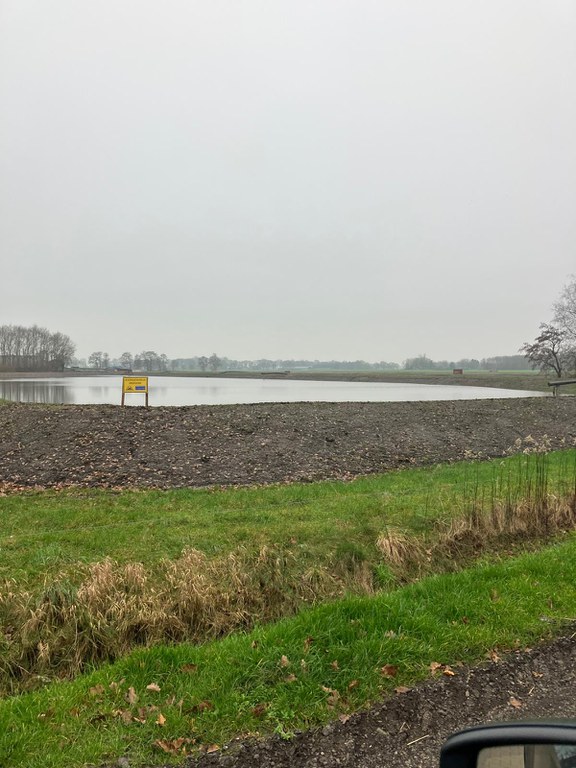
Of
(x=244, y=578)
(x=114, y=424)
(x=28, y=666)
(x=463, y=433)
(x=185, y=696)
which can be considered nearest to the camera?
(x=185, y=696)

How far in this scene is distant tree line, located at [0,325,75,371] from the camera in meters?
87.7

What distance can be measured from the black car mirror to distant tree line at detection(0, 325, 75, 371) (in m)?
93.9

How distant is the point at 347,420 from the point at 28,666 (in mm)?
13958

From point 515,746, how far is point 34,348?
353ft

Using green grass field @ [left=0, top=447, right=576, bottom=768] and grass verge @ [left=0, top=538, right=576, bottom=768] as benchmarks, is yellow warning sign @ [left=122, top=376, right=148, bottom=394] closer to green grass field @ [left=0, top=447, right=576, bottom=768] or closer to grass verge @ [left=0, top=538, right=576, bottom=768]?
green grass field @ [left=0, top=447, right=576, bottom=768]

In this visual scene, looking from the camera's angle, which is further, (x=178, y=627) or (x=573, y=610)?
(x=178, y=627)

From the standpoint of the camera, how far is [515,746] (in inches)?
57.2

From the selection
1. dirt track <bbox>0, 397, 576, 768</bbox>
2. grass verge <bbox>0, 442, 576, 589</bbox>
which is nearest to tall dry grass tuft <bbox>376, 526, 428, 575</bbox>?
grass verge <bbox>0, 442, 576, 589</bbox>

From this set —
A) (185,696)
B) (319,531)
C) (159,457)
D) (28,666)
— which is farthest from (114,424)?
(185,696)

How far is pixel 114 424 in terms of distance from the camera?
1488 centimetres

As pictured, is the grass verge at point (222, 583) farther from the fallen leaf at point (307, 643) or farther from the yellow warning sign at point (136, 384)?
the yellow warning sign at point (136, 384)

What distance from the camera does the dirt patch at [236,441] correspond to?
11.3 m

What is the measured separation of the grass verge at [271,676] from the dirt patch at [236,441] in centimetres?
671

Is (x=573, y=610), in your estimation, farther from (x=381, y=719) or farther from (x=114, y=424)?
(x=114, y=424)
